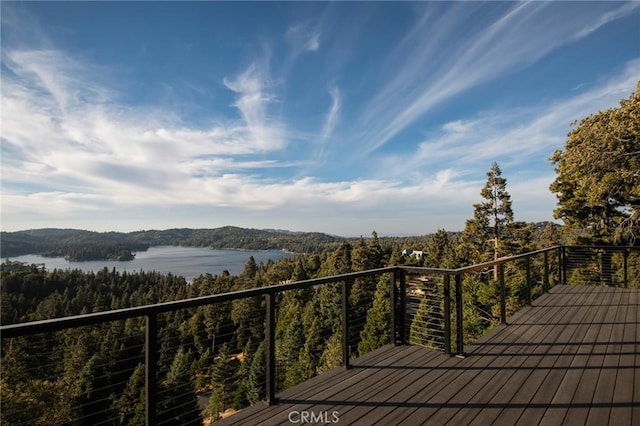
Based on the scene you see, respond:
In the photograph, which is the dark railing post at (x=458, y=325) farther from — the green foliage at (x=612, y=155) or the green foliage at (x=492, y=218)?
the green foliage at (x=492, y=218)

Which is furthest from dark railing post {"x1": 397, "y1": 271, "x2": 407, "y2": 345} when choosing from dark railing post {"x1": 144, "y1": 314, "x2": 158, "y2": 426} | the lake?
the lake

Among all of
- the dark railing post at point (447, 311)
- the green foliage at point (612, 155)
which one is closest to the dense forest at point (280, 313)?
the green foliage at point (612, 155)

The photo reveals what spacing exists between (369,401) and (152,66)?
857 cm

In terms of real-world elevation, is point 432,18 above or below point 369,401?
above

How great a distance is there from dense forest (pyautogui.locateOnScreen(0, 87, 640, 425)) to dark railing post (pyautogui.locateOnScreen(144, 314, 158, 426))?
3.4 inches

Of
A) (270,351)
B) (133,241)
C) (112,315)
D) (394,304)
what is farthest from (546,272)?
(133,241)

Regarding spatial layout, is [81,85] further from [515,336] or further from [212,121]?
[515,336]

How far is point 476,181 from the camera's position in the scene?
774 inches

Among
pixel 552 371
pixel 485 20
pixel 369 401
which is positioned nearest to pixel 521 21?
pixel 485 20

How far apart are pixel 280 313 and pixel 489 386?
37575 millimetres

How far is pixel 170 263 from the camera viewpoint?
11031cm

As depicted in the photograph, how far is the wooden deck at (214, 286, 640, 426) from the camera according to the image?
2367 millimetres

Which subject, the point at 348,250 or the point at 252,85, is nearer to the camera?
the point at 252,85

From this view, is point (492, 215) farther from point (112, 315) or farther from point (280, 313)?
point (280, 313)
